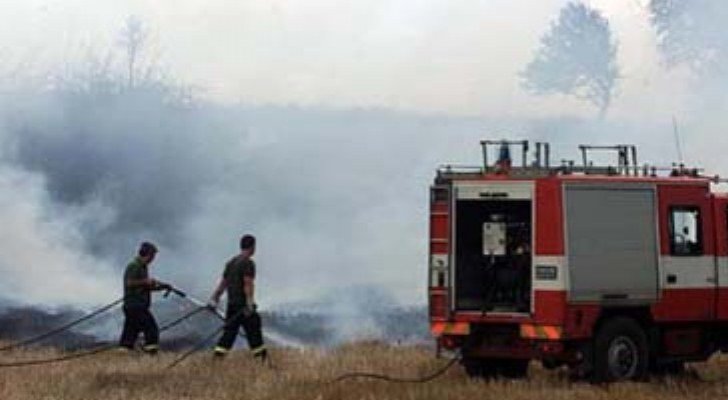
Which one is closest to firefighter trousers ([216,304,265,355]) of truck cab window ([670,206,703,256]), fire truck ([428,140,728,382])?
fire truck ([428,140,728,382])

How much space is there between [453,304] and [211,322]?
10204 mm

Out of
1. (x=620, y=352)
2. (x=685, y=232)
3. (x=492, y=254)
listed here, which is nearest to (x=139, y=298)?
(x=492, y=254)

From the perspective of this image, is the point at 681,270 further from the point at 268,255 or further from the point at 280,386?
the point at 268,255

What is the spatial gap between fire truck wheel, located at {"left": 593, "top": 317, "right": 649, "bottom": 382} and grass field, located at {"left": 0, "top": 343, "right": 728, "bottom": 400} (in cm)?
36

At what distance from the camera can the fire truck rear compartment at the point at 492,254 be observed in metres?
18.2

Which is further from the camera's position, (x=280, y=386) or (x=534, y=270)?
(x=534, y=270)

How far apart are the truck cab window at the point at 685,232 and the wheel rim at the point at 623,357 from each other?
4.23 ft

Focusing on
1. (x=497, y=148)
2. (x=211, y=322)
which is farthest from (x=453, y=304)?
(x=211, y=322)

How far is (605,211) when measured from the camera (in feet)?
58.2

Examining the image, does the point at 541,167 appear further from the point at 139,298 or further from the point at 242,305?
the point at 139,298

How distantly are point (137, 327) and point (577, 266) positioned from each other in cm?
672

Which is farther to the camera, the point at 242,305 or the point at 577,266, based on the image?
the point at 242,305

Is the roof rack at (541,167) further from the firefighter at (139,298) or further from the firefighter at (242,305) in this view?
the firefighter at (139,298)

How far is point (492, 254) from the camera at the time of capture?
1862 cm
